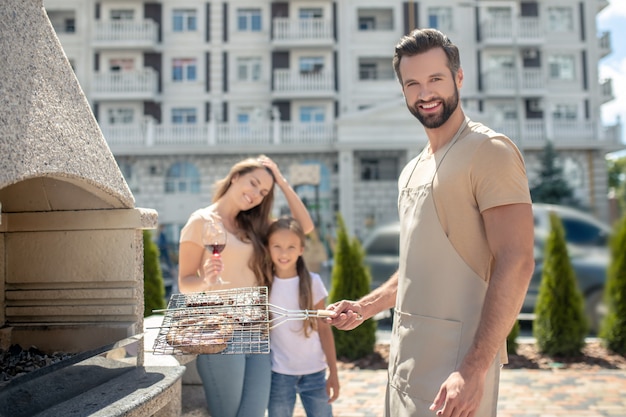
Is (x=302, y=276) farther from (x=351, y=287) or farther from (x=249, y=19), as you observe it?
(x=249, y=19)

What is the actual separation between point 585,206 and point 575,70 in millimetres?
7186

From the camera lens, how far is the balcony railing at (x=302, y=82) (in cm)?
2623

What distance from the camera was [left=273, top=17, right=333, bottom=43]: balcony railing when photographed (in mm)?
26438

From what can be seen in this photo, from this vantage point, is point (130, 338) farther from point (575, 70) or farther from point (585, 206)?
point (575, 70)

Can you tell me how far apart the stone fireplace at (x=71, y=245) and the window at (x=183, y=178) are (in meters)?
23.4

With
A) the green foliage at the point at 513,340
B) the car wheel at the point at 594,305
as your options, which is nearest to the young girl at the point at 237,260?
the green foliage at the point at 513,340

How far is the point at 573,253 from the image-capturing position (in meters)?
9.09

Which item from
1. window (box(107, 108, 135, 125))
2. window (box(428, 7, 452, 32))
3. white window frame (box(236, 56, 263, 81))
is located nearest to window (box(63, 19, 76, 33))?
window (box(107, 108, 135, 125))

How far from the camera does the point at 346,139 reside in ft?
80.0

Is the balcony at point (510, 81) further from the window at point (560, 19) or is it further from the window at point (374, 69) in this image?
the window at point (374, 69)

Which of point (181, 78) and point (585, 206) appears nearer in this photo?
point (585, 206)

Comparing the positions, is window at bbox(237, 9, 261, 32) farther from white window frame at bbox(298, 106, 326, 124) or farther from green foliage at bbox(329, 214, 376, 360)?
green foliage at bbox(329, 214, 376, 360)

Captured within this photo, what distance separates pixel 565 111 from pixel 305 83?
13.0 m

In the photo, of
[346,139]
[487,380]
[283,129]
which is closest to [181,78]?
[283,129]
